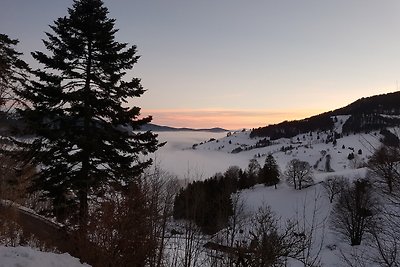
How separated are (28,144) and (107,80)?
4.45 metres

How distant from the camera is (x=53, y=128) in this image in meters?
16.5

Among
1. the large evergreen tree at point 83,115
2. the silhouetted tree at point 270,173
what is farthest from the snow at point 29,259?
the silhouetted tree at point 270,173

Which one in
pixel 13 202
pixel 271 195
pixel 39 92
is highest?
pixel 39 92

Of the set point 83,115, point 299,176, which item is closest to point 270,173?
point 299,176

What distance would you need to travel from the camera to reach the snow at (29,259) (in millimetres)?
8959

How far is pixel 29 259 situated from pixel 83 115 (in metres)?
8.41

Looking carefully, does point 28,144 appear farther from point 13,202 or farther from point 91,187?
point 13,202

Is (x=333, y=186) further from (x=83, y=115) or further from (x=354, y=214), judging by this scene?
(x=83, y=115)

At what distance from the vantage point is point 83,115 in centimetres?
1675

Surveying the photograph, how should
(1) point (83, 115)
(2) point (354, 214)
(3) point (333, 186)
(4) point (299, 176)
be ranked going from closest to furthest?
(1) point (83, 115) → (2) point (354, 214) → (3) point (333, 186) → (4) point (299, 176)

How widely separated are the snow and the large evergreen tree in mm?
5096

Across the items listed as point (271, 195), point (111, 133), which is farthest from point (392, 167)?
point (271, 195)

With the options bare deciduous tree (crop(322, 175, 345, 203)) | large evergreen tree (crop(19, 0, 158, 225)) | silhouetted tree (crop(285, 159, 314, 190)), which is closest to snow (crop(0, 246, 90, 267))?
large evergreen tree (crop(19, 0, 158, 225))

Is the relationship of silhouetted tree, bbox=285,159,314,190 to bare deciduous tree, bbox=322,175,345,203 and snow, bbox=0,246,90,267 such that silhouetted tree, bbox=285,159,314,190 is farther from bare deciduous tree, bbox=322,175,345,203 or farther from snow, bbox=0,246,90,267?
snow, bbox=0,246,90,267
